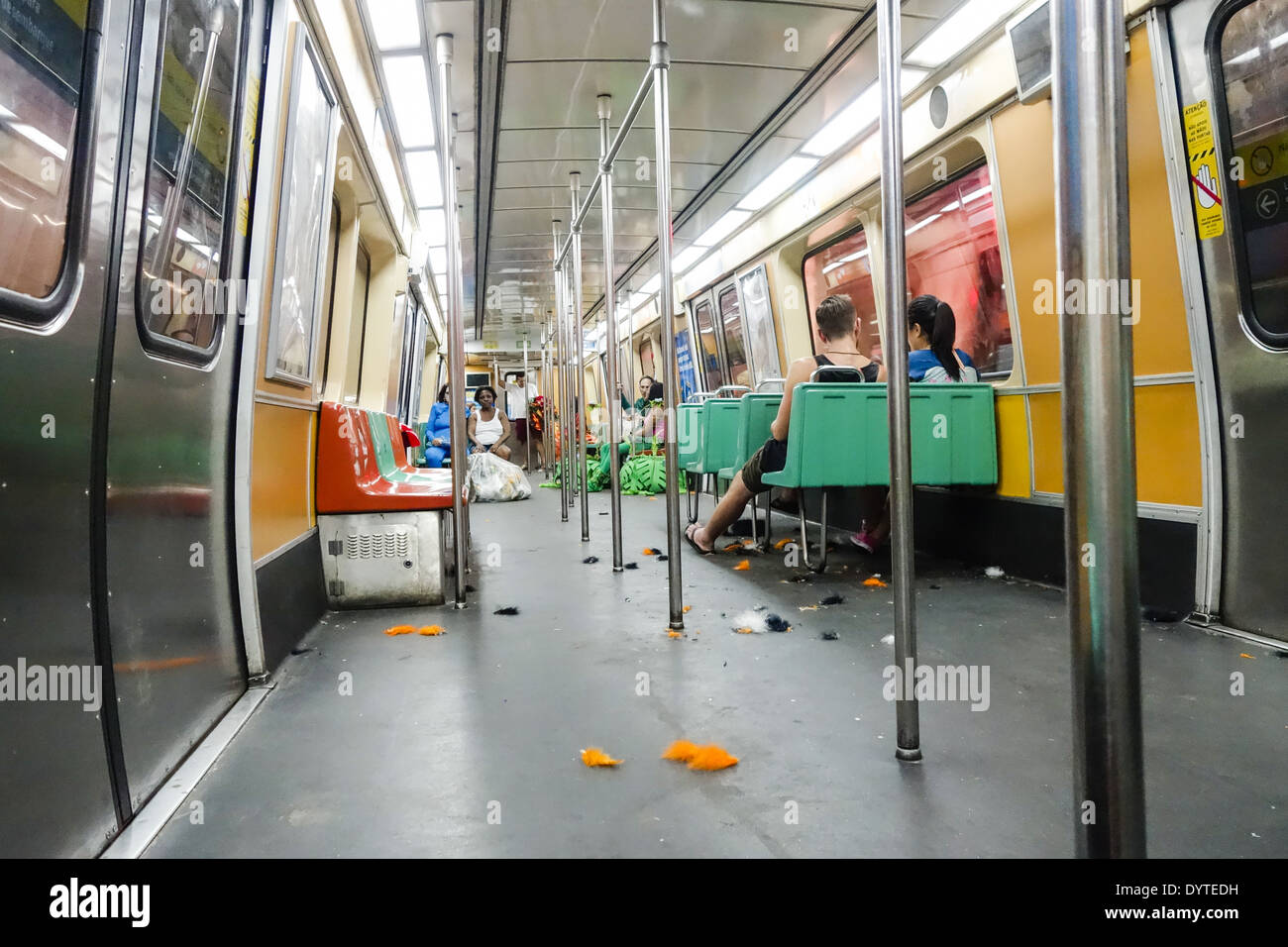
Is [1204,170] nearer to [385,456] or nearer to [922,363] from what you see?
[922,363]

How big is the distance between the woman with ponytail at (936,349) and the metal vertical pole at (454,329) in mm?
2777

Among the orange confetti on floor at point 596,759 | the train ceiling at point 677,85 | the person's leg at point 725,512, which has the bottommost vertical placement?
the orange confetti on floor at point 596,759

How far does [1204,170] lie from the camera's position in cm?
297

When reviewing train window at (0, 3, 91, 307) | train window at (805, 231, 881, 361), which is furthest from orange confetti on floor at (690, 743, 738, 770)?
train window at (805, 231, 881, 361)

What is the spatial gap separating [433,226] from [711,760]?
8104 mm

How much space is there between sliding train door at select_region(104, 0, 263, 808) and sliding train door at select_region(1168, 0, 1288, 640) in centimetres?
359

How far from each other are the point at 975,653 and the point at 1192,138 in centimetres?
228

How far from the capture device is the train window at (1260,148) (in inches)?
107

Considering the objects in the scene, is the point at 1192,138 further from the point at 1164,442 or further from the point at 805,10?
the point at 805,10

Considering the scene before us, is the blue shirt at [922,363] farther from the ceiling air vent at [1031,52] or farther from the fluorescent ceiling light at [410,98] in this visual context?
the fluorescent ceiling light at [410,98]

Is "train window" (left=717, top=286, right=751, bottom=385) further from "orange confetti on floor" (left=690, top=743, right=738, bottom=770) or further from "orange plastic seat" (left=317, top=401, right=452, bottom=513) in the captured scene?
"orange confetti on floor" (left=690, top=743, right=738, bottom=770)

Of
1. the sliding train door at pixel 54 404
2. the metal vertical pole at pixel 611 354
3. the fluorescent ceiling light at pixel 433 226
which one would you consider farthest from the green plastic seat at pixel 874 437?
the fluorescent ceiling light at pixel 433 226

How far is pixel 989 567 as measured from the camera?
14.2 ft

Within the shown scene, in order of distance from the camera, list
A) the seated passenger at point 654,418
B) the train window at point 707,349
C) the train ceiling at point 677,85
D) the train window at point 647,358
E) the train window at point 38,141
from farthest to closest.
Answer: the train window at point 647,358 → the seated passenger at point 654,418 → the train window at point 707,349 → the train ceiling at point 677,85 → the train window at point 38,141
